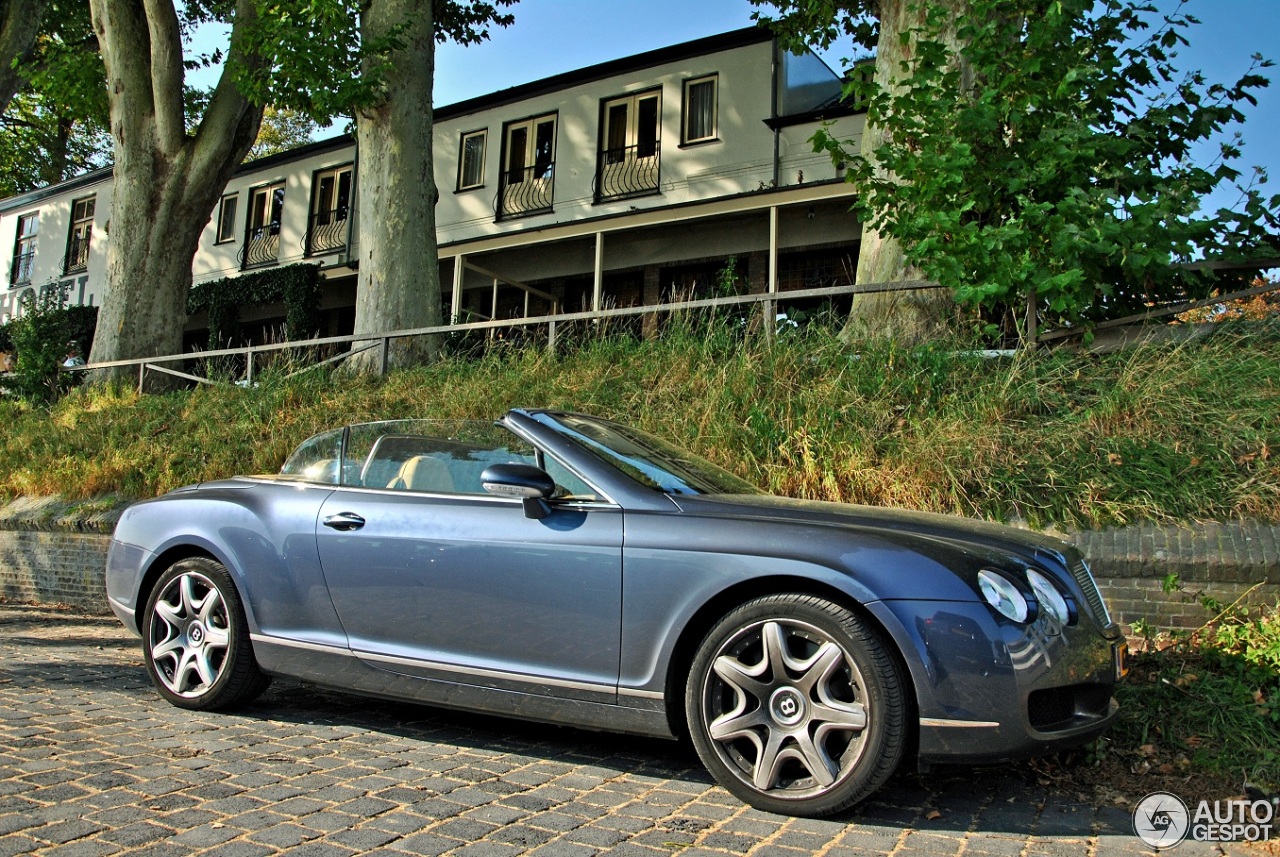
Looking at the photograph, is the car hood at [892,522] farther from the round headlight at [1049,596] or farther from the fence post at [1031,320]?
the fence post at [1031,320]

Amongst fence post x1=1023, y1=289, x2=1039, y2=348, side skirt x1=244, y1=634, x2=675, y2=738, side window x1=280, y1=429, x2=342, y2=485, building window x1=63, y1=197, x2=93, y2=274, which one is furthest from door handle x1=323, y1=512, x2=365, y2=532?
building window x1=63, y1=197, x2=93, y2=274

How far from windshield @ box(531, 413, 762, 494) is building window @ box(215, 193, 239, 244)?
92.8ft

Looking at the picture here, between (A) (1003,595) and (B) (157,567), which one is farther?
(B) (157,567)

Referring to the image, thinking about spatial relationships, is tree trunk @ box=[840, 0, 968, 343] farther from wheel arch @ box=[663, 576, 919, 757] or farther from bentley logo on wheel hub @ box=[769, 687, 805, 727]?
bentley logo on wheel hub @ box=[769, 687, 805, 727]

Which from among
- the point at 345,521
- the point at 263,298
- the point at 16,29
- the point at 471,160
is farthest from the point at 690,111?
the point at 345,521

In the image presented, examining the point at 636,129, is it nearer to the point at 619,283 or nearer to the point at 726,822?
the point at 619,283

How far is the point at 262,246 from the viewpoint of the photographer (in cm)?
2820

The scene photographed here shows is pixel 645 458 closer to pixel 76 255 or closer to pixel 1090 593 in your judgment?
pixel 1090 593

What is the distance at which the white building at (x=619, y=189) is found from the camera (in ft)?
61.4

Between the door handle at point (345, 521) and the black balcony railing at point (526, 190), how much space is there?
61.6 ft

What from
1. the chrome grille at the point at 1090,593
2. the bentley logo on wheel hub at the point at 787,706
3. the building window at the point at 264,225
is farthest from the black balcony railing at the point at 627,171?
the bentley logo on wheel hub at the point at 787,706

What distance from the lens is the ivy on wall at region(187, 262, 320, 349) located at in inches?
973

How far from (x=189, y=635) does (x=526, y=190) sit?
19.4 metres

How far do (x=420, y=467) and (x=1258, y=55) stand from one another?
7.84 m
